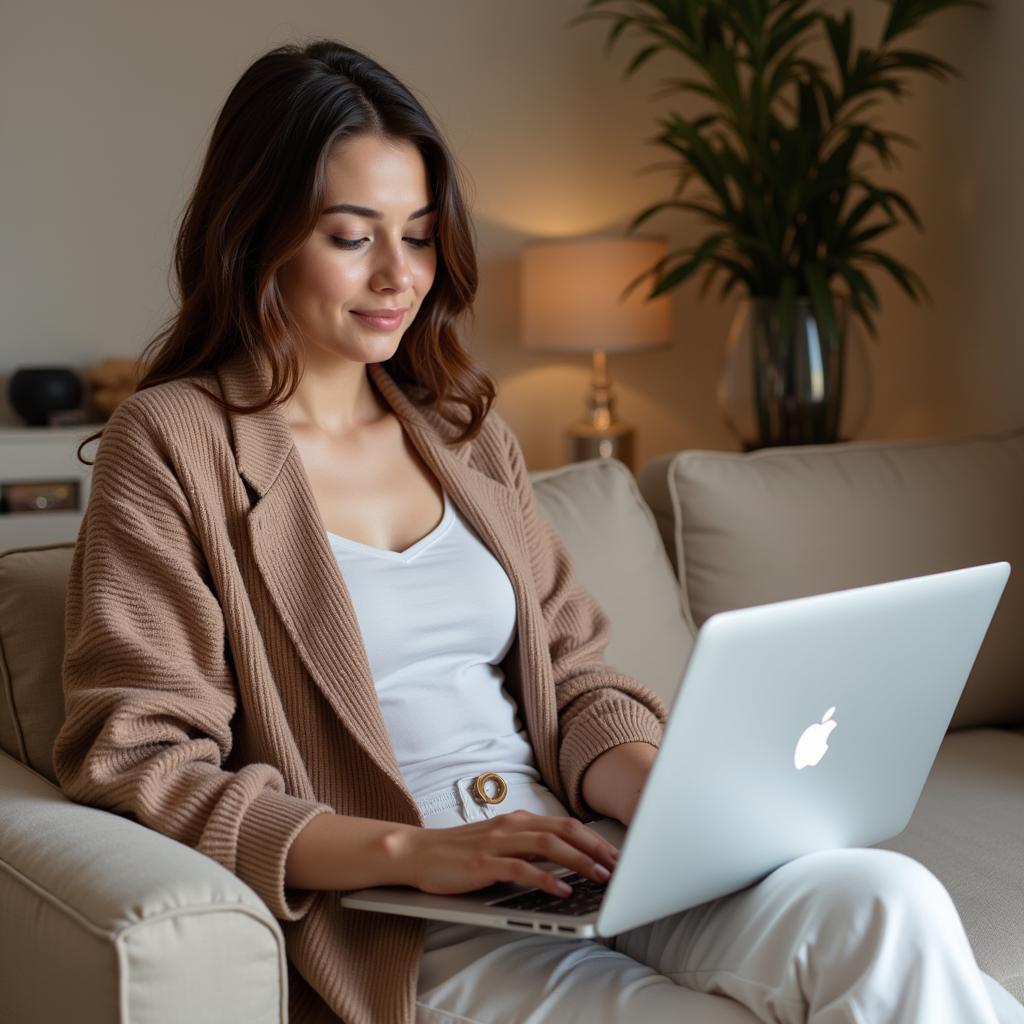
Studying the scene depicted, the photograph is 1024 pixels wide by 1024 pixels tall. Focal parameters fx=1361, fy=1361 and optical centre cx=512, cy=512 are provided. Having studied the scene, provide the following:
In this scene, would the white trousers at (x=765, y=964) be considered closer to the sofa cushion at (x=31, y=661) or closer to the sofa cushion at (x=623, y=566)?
the sofa cushion at (x=31, y=661)

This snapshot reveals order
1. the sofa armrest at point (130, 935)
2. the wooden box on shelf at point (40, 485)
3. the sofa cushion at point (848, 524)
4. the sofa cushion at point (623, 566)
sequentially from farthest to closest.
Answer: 1. the wooden box on shelf at point (40, 485)
2. the sofa cushion at point (848, 524)
3. the sofa cushion at point (623, 566)
4. the sofa armrest at point (130, 935)

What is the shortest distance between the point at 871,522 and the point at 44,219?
2.39 m

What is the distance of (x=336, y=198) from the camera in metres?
1.38

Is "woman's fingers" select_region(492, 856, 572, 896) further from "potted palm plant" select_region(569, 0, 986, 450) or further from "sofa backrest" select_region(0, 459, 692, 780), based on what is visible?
"potted palm plant" select_region(569, 0, 986, 450)

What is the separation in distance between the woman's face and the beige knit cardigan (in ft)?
0.30

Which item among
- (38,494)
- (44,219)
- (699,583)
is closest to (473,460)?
(699,583)

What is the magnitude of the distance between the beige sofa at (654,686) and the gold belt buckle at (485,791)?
0.31 m

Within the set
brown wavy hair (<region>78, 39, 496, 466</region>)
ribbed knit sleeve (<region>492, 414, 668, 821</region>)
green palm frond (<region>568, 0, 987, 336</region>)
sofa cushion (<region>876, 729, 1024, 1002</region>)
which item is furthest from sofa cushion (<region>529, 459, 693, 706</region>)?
green palm frond (<region>568, 0, 987, 336</region>)

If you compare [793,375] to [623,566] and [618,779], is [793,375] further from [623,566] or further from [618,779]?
[618,779]

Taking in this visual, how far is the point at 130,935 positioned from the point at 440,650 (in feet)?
1.64

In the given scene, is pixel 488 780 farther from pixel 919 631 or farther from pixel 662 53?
pixel 662 53

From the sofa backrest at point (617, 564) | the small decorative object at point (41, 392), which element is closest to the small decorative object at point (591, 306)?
the small decorative object at point (41, 392)

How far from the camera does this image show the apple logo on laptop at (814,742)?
1.11 meters

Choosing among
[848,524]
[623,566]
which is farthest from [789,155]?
[623,566]
